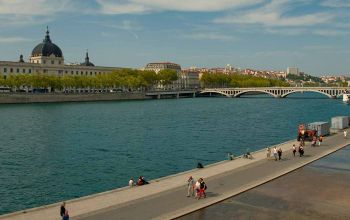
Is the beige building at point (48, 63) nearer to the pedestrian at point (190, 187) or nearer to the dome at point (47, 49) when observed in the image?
the dome at point (47, 49)

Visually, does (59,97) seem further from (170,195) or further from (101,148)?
(170,195)

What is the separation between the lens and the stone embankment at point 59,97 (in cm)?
11700

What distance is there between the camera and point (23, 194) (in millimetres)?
29531

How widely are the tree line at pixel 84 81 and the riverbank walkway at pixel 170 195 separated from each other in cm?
10914

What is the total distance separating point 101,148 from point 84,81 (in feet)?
350

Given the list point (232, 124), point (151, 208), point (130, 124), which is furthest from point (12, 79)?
point (151, 208)

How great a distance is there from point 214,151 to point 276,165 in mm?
14407

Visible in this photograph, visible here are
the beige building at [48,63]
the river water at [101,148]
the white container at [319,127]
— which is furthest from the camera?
the beige building at [48,63]

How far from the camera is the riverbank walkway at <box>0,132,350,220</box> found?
20672mm

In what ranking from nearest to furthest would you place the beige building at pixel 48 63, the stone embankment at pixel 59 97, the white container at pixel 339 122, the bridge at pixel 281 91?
the white container at pixel 339 122 → the stone embankment at pixel 59 97 → the bridge at pixel 281 91 → the beige building at pixel 48 63

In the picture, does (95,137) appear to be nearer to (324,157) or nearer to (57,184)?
(57,184)

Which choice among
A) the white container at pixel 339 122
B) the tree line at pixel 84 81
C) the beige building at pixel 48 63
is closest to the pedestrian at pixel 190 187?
the white container at pixel 339 122

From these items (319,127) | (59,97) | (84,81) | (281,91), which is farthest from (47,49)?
(319,127)

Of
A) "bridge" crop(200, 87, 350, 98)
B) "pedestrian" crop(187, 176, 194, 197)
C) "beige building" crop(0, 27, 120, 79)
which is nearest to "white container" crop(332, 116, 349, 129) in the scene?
"pedestrian" crop(187, 176, 194, 197)
